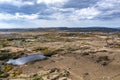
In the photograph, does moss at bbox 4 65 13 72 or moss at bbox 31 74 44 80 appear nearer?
moss at bbox 31 74 44 80

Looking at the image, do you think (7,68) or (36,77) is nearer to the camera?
(36,77)

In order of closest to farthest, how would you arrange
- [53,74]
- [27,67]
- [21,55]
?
[53,74] → [27,67] → [21,55]

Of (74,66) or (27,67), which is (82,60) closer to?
(74,66)

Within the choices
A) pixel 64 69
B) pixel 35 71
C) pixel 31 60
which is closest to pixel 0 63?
pixel 31 60

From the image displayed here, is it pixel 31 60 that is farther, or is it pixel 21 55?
pixel 21 55

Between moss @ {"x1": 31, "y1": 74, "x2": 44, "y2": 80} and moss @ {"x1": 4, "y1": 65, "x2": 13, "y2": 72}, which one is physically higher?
moss @ {"x1": 31, "y1": 74, "x2": 44, "y2": 80}

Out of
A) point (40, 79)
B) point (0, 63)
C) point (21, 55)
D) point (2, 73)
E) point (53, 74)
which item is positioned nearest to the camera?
point (40, 79)

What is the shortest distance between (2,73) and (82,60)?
1050 cm

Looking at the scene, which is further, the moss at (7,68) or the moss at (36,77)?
the moss at (7,68)

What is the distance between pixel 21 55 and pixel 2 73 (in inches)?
441

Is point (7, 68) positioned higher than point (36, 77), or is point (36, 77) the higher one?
point (36, 77)

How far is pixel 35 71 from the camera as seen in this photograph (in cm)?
3064

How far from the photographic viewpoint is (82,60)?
34.4m

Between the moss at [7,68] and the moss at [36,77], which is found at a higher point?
the moss at [36,77]
